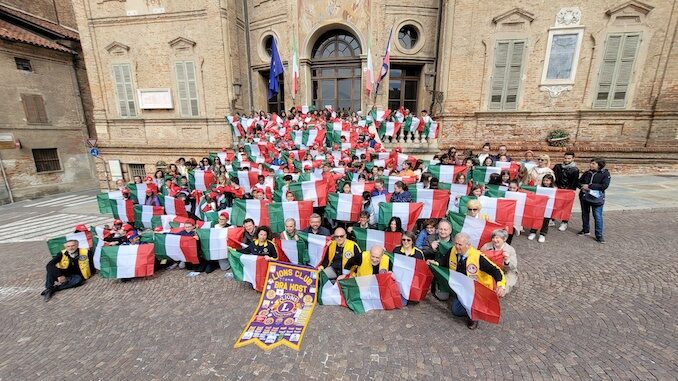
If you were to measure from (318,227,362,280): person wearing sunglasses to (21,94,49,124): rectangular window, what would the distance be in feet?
82.7

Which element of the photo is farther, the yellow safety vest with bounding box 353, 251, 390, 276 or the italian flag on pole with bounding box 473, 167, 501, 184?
the italian flag on pole with bounding box 473, 167, 501, 184

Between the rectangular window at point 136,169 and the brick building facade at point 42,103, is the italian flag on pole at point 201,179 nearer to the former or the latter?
the rectangular window at point 136,169

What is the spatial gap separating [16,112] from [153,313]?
2320 cm

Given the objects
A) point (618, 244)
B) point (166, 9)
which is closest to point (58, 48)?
point (166, 9)

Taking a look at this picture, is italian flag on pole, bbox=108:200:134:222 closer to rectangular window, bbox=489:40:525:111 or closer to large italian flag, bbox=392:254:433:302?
large italian flag, bbox=392:254:433:302

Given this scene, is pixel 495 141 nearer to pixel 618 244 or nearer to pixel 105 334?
pixel 618 244

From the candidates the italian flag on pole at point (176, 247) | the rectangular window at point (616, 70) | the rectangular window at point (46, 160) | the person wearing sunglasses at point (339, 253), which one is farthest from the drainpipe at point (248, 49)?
the rectangular window at point (616, 70)

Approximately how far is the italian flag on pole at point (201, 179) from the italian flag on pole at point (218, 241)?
427 cm

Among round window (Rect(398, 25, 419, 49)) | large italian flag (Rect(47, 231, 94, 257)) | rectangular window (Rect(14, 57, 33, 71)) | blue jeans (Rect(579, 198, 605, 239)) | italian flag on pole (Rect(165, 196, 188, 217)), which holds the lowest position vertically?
large italian flag (Rect(47, 231, 94, 257))

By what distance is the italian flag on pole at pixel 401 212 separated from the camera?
653 centimetres

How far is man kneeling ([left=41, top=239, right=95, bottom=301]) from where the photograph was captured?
20.0ft

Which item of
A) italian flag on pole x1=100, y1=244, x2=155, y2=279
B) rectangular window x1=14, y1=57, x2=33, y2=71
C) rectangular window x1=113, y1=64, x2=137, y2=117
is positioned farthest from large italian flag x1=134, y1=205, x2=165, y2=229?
rectangular window x1=14, y1=57, x2=33, y2=71

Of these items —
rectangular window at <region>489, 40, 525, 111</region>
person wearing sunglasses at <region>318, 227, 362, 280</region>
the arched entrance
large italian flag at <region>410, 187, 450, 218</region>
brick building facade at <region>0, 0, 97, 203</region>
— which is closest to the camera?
person wearing sunglasses at <region>318, 227, 362, 280</region>

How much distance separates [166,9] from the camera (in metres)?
16.1
